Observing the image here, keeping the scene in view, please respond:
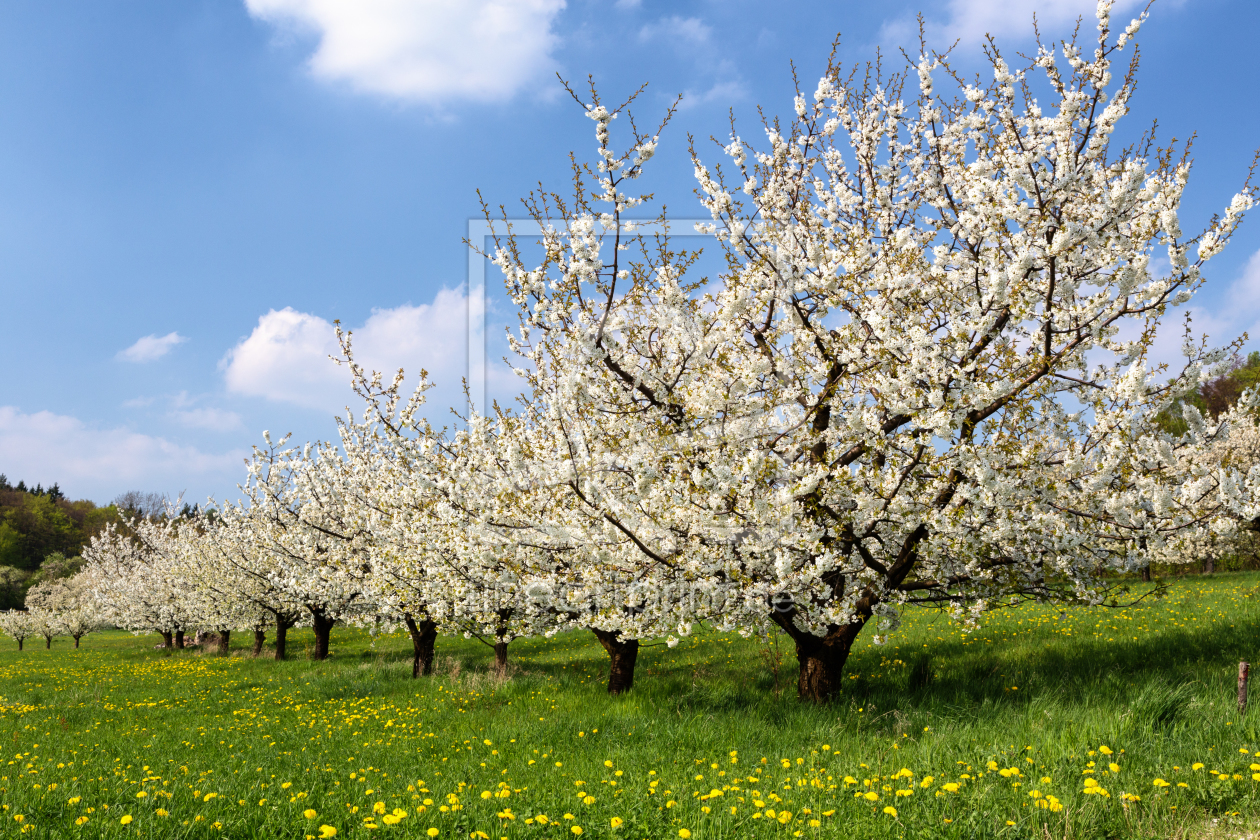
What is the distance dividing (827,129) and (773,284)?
260cm

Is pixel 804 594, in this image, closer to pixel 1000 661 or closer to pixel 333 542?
pixel 1000 661

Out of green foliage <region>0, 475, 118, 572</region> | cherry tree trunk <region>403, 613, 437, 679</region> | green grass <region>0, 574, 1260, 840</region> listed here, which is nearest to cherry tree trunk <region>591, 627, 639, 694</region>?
green grass <region>0, 574, 1260, 840</region>

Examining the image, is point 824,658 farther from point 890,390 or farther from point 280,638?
point 280,638

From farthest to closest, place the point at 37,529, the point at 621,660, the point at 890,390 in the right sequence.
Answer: the point at 37,529
the point at 621,660
the point at 890,390

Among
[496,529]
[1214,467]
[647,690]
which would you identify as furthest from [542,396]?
[1214,467]

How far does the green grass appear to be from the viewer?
4.78 meters

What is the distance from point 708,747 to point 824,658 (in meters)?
2.29

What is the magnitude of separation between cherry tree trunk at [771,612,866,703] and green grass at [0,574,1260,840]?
298 mm

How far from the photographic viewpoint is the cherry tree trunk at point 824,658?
345 inches

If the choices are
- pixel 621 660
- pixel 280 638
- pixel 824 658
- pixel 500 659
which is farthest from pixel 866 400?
pixel 280 638

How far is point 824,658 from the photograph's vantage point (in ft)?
29.3

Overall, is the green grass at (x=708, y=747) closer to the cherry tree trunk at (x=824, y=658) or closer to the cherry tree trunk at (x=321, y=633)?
the cherry tree trunk at (x=824, y=658)

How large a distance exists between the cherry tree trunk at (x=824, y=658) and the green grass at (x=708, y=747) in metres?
0.30

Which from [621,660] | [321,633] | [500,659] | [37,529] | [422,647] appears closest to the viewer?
[621,660]
